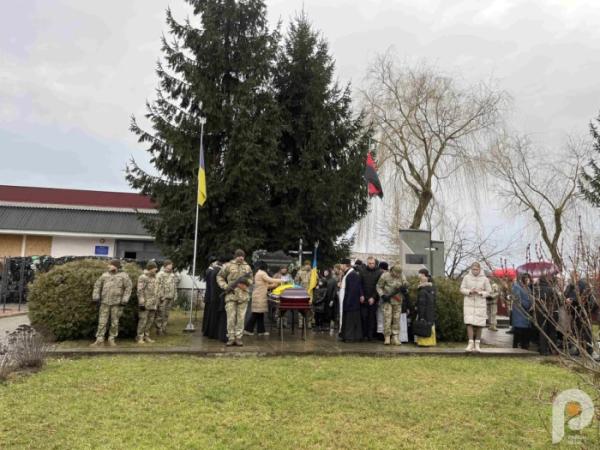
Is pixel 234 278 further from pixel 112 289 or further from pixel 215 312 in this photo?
pixel 112 289

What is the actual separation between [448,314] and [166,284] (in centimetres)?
690

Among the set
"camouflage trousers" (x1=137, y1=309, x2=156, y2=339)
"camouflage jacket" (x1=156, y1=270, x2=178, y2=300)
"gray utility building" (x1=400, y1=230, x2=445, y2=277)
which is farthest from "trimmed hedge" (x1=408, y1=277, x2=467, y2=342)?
"camouflage trousers" (x1=137, y1=309, x2=156, y2=339)

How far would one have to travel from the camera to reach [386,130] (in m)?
21.3

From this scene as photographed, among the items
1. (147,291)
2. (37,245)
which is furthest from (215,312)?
(37,245)

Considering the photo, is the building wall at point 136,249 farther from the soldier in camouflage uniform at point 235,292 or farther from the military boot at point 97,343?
the soldier in camouflage uniform at point 235,292

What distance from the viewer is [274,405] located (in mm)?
6199

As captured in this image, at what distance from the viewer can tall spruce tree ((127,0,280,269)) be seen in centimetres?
1501

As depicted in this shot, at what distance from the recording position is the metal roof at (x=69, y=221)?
27.8m

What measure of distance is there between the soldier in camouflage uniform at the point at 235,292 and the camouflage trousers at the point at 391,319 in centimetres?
316

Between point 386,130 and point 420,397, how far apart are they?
52.4ft

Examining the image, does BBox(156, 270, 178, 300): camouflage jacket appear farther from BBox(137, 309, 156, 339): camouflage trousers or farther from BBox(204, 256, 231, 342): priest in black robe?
BBox(204, 256, 231, 342): priest in black robe

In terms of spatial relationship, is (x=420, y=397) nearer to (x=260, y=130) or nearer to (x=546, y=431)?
(x=546, y=431)

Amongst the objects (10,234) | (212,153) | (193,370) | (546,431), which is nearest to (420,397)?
(546,431)

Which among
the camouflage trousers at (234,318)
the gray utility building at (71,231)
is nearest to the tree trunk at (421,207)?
the camouflage trousers at (234,318)
